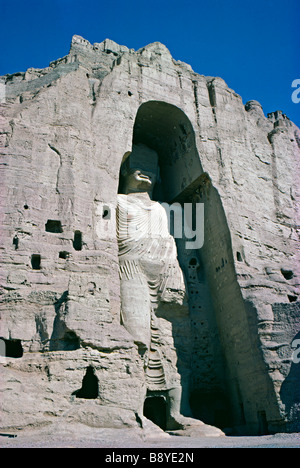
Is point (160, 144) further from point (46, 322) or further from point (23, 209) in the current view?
point (46, 322)

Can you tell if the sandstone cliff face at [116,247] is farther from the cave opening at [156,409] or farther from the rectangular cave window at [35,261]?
the cave opening at [156,409]

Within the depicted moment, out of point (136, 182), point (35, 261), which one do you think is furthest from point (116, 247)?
point (136, 182)

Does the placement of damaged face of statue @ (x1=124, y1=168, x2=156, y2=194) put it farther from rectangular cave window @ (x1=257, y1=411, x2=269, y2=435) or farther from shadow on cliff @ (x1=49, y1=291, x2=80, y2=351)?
rectangular cave window @ (x1=257, y1=411, x2=269, y2=435)

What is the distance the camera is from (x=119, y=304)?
30.0 feet

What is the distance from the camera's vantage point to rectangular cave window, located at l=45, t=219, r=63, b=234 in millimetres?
9080

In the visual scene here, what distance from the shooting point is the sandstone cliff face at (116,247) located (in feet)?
25.4

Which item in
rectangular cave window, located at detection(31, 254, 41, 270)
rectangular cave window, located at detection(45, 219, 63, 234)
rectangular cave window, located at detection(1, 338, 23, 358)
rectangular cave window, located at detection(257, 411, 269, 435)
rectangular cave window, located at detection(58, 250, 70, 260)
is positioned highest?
rectangular cave window, located at detection(45, 219, 63, 234)

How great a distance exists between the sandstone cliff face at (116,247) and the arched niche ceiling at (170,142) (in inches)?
1.9

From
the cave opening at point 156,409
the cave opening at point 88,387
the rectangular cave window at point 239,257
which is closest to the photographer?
the cave opening at point 88,387

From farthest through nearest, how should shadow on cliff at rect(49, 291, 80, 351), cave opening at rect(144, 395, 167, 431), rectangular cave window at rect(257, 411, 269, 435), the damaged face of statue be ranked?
the damaged face of statue
cave opening at rect(144, 395, 167, 431)
rectangular cave window at rect(257, 411, 269, 435)
shadow on cliff at rect(49, 291, 80, 351)

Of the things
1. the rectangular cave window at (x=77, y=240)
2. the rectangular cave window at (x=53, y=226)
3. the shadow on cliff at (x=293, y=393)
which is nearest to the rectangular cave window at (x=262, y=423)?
the shadow on cliff at (x=293, y=393)

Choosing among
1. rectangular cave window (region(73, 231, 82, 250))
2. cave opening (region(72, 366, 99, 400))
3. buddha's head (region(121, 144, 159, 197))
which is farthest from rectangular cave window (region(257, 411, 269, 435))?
buddha's head (region(121, 144, 159, 197))

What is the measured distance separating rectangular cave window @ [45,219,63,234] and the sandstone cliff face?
0.07 ft

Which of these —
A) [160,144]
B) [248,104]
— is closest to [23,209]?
[160,144]
